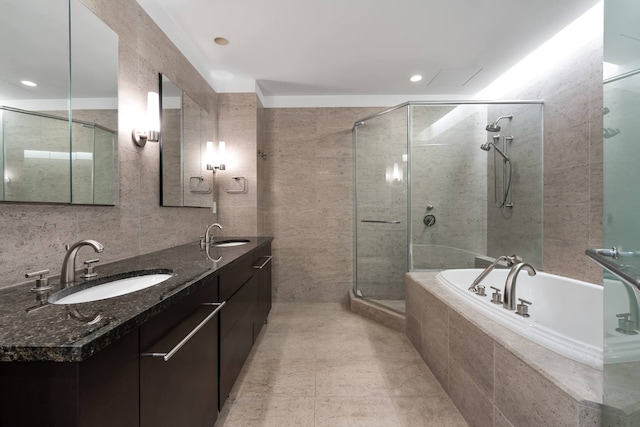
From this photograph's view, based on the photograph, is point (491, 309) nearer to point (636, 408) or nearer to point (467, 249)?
point (636, 408)

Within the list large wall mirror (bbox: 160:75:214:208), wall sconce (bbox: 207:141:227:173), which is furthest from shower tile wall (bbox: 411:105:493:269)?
large wall mirror (bbox: 160:75:214:208)

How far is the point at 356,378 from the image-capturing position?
171 centimetres

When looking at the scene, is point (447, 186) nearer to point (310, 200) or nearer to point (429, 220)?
point (429, 220)

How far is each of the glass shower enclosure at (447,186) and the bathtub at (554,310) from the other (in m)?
0.47

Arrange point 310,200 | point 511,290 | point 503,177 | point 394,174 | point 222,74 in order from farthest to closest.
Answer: point 310,200 < point 394,174 < point 222,74 < point 503,177 < point 511,290

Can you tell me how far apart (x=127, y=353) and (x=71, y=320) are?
0.51 ft

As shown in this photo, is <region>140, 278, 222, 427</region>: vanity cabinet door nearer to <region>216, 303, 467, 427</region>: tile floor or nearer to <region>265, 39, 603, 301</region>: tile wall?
<region>216, 303, 467, 427</region>: tile floor

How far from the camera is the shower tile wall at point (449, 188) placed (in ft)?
8.61

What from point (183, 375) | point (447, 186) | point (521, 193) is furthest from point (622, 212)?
point (447, 186)

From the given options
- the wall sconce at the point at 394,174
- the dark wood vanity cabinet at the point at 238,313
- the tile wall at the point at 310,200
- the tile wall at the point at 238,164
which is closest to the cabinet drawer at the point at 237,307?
the dark wood vanity cabinet at the point at 238,313

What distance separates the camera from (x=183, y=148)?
2033 mm

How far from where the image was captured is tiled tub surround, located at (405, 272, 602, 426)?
83 centimetres

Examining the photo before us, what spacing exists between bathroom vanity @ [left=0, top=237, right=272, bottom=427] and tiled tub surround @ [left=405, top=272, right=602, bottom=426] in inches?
50.3

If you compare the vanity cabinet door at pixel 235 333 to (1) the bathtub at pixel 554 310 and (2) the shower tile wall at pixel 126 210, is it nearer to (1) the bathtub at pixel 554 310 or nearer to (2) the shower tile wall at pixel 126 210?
(2) the shower tile wall at pixel 126 210
